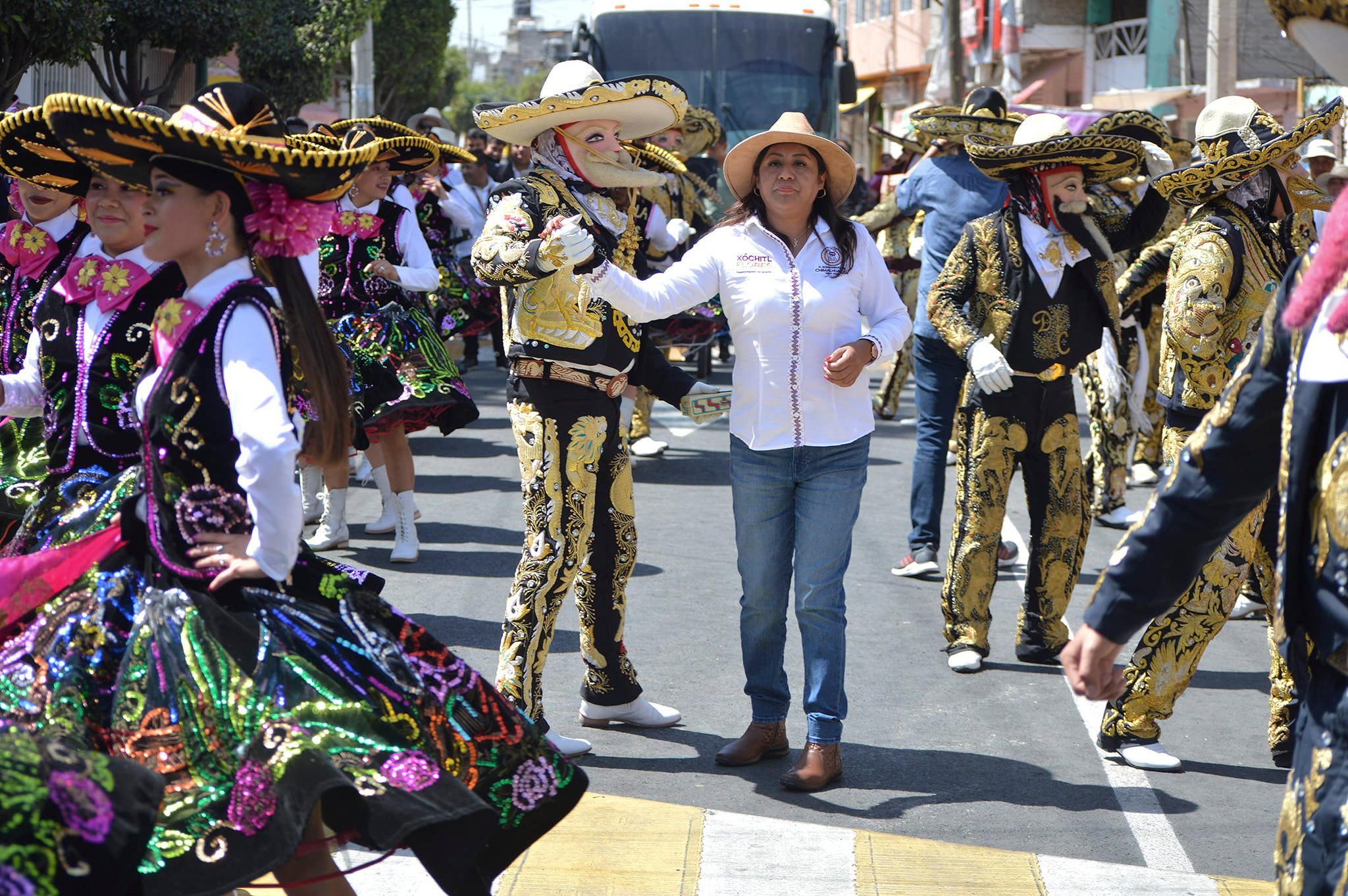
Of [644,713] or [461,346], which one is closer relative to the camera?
[644,713]

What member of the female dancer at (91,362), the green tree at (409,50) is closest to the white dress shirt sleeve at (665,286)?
the female dancer at (91,362)

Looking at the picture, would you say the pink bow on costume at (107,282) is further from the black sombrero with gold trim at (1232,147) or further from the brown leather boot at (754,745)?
the black sombrero with gold trim at (1232,147)

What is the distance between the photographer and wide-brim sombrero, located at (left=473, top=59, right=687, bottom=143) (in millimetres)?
5000

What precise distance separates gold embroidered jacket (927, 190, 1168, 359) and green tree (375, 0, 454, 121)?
33.2 metres

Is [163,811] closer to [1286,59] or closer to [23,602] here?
[23,602]

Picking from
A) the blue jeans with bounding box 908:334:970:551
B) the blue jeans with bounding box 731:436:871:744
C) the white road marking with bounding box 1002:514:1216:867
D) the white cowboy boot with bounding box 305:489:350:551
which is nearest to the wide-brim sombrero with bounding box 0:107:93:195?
the blue jeans with bounding box 731:436:871:744

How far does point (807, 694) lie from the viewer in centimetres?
504

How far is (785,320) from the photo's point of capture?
4949 millimetres

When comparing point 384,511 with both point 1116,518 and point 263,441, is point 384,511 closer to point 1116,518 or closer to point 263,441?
point 1116,518

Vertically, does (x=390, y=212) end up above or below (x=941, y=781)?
above

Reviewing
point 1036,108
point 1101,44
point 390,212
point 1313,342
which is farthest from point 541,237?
point 1101,44

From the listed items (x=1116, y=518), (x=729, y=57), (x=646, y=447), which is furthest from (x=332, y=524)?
(x=729, y=57)

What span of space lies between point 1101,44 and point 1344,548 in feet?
127

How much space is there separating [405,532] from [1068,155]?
4.05 m
